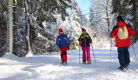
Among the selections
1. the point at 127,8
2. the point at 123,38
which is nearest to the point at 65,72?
the point at 123,38

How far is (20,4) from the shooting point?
7512mm

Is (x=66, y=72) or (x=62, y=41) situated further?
(x=62, y=41)

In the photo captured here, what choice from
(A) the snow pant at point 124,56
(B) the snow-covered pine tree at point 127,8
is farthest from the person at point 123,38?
(B) the snow-covered pine tree at point 127,8

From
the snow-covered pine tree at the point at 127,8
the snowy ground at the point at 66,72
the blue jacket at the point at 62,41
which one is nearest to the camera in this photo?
the snowy ground at the point at 66,72

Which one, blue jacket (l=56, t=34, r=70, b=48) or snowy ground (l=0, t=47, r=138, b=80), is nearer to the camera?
snowy ground (l=0, t=47, r=138, b=80)

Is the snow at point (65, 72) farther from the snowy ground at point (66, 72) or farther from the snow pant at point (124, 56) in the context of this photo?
the snow pant at point (124, 56)

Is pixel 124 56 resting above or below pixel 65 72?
above

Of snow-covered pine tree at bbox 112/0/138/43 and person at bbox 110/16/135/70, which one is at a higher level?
snow-covered pine tree at bbox 112/0/138/43

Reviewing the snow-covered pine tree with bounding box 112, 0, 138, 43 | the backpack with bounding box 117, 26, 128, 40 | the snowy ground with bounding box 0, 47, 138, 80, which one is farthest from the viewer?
the snow-covered pine tree with bounding box 112, 0, 138, 43

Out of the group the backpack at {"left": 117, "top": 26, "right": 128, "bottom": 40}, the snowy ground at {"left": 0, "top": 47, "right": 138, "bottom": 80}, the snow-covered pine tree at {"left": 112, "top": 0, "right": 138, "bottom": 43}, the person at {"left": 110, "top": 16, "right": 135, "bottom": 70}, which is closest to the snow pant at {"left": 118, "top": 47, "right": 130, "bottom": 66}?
the person at {"left": 110, "top": 16, "right": 135, "bottom": 70}

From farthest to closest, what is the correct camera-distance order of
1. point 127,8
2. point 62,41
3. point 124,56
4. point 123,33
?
1. point 127,8
2. point 62,41
3. point 124,56
4. point 123,33

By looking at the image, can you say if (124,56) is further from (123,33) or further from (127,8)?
(127,8)

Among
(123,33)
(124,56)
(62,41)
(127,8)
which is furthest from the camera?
(127,8)

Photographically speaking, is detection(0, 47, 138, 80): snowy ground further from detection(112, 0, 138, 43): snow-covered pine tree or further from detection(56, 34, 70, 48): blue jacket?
detection(112, 0, 138, 43): snow-covered pine tree
